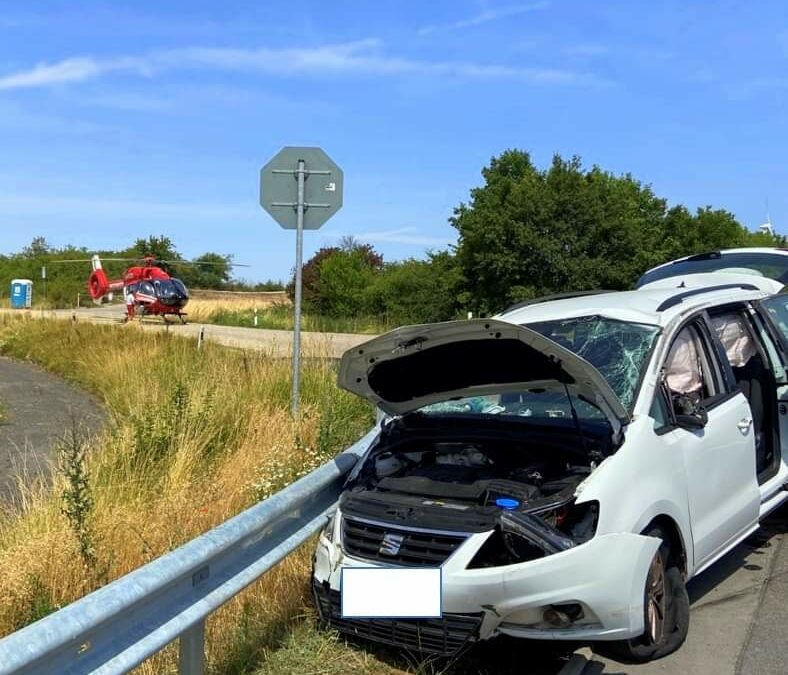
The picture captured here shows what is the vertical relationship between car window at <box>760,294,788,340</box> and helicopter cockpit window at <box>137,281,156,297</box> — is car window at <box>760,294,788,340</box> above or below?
below

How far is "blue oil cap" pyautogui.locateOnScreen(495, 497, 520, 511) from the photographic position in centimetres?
385

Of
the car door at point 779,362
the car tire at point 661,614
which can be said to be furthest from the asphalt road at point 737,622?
the car door at point 779,362

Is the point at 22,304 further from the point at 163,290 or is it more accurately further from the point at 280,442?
A: the point at 280,442

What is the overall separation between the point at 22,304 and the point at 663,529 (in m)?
45.3

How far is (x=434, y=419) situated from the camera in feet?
16.3

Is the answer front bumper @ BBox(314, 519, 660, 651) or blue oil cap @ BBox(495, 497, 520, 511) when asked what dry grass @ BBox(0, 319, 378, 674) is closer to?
front bumper @ BBox(314, 519, 660, 651)

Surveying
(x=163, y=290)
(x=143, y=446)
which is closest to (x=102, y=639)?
(x=143, y=446)

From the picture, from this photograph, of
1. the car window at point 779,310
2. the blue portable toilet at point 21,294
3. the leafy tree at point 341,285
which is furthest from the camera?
the leafy tree at point 341,285

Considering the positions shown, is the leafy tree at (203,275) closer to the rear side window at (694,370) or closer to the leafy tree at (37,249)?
the leafy tree at (37,249)

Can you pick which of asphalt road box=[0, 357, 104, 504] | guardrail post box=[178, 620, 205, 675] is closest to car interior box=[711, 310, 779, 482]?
guardrail post box=[178, 620, 205, 675]

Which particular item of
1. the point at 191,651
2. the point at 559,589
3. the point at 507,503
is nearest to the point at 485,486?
the point at 507,503

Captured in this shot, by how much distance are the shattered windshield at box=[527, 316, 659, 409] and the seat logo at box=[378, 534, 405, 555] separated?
1.36 m

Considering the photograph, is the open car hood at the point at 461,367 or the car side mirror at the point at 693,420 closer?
the open car hood at the point at 461,367

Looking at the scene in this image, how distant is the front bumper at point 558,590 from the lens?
3.60m
